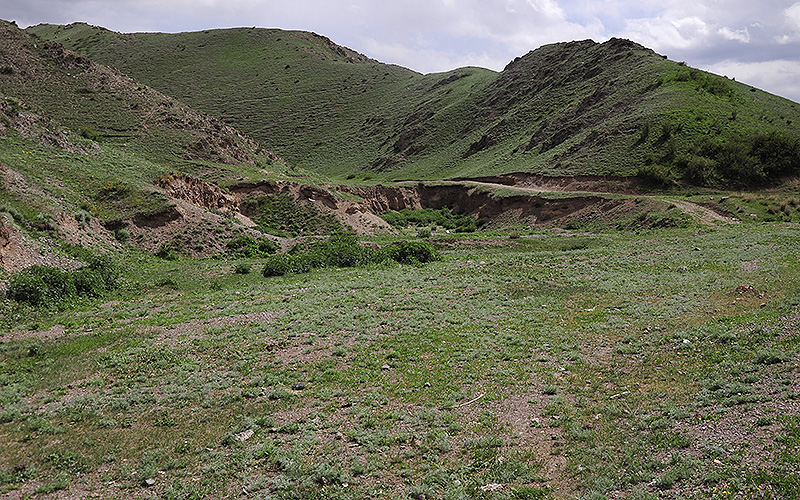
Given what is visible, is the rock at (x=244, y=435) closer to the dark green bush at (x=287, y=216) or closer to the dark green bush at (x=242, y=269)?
the dark green bush at (x=242, y=269)

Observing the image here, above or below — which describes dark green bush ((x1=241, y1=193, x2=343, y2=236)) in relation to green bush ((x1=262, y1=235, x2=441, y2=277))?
above

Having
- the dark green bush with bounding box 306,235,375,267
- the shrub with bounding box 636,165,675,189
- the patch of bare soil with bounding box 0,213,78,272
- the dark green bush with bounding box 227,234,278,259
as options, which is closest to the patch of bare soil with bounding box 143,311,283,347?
the patch of bare soil with bounding box 0,213,78,272

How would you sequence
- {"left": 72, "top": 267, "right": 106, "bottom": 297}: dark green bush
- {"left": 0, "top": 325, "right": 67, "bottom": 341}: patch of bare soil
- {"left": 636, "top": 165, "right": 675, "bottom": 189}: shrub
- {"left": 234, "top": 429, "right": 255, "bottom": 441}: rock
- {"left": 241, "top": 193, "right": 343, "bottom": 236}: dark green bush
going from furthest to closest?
{"left": 636, "top": 165, "right": 675, "bottom": 189}: shrub
{"left": 241, "top": 193, "right": 343, "bottom": 236}: dark green bush
{"left": 72, "top": 267, "right": 106, "bottom": 297}: dark green bush
{"left": 0, "top": 325, "right": 67, "bottom": 341}: patch of bare soil
{"left": 234, "top": 429, "right": 255, "bottom": 441}: rock

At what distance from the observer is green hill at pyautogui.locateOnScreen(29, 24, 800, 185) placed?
50353 mm

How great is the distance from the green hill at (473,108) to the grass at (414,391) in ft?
118

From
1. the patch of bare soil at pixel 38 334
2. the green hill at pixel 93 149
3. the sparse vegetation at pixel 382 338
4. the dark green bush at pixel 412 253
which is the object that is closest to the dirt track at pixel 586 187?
the sparse vegetation at pixel 382 338

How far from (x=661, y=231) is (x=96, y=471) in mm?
34746

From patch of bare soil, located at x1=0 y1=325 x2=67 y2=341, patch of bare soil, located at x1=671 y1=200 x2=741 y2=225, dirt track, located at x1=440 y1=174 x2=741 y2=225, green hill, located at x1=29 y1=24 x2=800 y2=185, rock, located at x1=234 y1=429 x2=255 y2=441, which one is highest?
green hill, located at x1=29 y1=24 x2=800 y2=185

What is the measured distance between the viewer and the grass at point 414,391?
717 centimetres

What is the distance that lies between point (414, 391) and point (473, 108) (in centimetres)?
9115

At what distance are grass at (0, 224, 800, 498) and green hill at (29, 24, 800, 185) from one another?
35878mm

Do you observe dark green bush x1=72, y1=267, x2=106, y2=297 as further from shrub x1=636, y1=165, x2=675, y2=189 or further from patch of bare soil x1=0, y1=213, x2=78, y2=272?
shrub x1=636, y1=165, x2=675, y2=189

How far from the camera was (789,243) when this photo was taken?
76.1 feet

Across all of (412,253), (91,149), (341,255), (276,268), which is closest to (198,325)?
(276,268)
